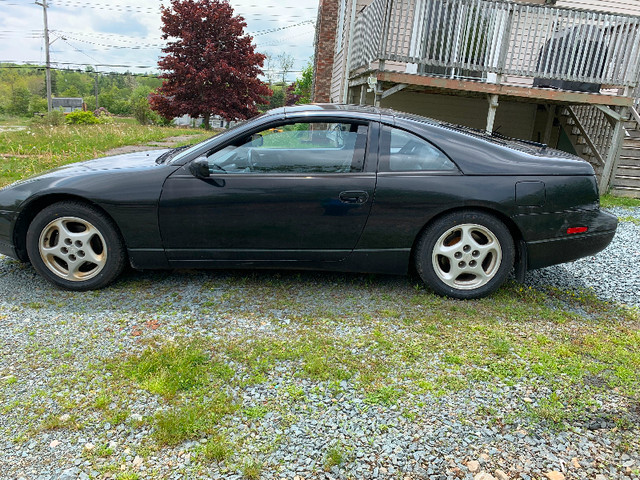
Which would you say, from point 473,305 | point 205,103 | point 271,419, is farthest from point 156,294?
point 205,103

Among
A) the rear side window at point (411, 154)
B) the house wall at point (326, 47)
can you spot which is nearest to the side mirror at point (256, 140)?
the rear side window at point (411, 154)

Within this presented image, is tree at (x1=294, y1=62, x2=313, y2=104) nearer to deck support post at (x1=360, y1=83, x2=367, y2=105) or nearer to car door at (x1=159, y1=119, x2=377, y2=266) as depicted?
deck support post at (x1=360, y1=83, x2=367, y2=105)

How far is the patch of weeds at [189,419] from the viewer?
2148 mm

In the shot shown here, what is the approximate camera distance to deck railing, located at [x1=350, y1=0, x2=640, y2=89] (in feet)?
26.1

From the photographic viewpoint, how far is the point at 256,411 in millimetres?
2328

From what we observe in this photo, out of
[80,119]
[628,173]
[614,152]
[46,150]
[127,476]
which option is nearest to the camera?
[127,476]

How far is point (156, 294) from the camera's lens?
3650 millimetres

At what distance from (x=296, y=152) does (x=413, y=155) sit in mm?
895

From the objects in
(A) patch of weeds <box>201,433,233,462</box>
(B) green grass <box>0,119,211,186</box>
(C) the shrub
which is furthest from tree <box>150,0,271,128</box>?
(A) patch of weeds <box>201,433,233,462</box>

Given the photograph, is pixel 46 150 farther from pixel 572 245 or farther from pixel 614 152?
pixel 614 152

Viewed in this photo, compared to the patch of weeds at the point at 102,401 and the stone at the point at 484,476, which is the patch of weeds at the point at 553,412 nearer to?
the stone at the point at 484,476

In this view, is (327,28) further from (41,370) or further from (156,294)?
(41,370)

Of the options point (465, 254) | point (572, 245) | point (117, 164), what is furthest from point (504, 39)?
point (117, 164)

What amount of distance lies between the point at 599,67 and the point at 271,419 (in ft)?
28.9
